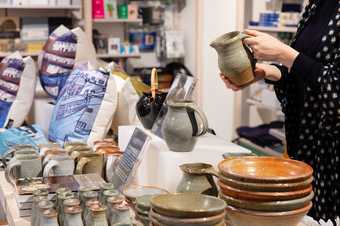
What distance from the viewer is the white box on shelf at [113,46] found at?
4.93 metres

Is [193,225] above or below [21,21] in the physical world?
below

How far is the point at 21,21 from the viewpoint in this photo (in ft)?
15.3

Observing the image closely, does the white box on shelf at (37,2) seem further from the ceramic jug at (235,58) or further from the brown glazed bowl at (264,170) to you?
the brown glazed bowl at (264,170)

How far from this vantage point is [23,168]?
5.90 feet

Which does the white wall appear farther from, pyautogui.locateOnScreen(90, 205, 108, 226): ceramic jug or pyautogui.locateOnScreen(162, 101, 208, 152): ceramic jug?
pyautogui.locateOnScreen(90, 205, 108, 226): ceramic jug

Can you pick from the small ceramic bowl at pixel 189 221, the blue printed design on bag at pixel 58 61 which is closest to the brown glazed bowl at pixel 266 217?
the small ceramic bowl at pixel 189 221

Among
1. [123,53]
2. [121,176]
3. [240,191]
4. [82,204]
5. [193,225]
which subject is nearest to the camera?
[193,225]

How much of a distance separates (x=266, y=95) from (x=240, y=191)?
3.08 meters

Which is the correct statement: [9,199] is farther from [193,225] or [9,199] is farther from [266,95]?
[266,95]

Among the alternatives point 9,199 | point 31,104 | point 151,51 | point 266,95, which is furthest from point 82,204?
point 151,51

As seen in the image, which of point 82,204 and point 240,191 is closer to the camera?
point 240,191

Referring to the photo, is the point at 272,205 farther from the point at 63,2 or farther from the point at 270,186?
the point at 63,2

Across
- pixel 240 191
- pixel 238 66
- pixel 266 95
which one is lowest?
pixel 266 95

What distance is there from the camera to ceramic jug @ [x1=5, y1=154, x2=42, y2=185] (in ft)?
5.86
